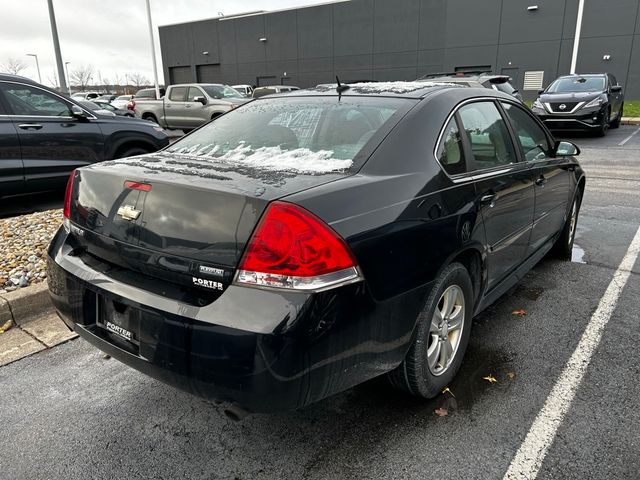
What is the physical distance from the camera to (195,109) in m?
15.9

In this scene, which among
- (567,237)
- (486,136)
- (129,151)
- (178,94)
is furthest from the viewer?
(178,94)

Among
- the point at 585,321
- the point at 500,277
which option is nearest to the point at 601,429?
the point at 500,277

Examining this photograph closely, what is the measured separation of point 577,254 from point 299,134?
142 inches

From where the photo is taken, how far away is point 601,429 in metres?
2.37

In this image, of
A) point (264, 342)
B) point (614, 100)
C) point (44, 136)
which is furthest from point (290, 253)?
point (614, 100)

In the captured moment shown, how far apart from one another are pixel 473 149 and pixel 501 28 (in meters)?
29.0

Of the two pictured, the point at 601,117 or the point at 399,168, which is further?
the point at 601,117

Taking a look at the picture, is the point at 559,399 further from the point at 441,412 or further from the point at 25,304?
the point at 25,304

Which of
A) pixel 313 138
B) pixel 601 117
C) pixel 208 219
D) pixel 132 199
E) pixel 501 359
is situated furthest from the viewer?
pixel 601 117

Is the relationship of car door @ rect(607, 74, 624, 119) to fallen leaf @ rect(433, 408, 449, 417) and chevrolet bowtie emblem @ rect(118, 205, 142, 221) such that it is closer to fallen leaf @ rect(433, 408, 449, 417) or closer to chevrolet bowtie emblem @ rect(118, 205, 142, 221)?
fallen leaf @ rect(433, 408, 449, 417)

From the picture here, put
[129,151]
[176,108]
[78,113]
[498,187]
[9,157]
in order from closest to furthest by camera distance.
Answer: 1. [498,187]
2. [9,157]
3. [78,113]
4. [129,151]
5. [176,108]

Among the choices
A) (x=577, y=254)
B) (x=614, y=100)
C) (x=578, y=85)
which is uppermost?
(x=578, y=85)

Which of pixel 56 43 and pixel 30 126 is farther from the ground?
pixel 56 43

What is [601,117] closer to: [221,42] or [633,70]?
[633,70]
